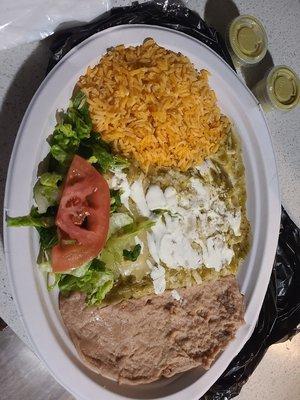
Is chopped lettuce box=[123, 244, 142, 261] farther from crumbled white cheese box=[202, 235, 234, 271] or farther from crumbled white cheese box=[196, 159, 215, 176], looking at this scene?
crumbled white cheese box=[196, 159, 215, 176]

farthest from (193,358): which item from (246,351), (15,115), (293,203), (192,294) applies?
(15,115)

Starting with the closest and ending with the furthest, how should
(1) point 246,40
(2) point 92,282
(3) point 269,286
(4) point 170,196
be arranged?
(2) point 92,282
(4) point 170,196
(1) point 246,40
(3) point 269,286

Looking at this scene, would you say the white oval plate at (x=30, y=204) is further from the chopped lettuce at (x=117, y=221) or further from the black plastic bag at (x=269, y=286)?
the chopped lettuce at (x=117, y=221)

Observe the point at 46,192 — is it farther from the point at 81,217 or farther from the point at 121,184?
the point at 121,184

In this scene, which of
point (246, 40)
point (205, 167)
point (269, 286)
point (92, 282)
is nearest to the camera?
point (92, 282)

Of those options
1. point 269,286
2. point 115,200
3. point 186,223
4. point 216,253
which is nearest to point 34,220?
point 115,200

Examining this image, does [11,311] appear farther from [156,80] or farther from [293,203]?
[293,203]
